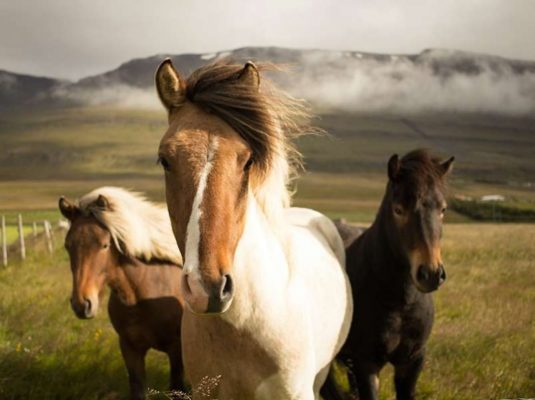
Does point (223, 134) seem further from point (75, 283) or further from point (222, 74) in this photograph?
point (75, 283)

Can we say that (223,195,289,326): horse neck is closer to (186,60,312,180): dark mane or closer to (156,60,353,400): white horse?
(156,60,353,400): white horse

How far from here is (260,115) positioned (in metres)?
2.74

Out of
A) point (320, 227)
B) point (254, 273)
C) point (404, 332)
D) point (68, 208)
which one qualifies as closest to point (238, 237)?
point (254, 273)

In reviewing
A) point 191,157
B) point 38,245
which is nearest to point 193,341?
point 191,157

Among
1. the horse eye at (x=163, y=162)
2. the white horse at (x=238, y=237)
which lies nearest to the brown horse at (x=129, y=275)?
the white horse at (x=238, y=237)

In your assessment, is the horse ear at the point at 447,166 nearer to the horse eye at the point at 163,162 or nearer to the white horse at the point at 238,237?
the white horse at the point at 238,237

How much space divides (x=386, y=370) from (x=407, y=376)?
1606mm

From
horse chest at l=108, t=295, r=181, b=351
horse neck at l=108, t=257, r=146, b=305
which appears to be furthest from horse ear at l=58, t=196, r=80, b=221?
horse chest at l=108, t=295, r=181, b=351

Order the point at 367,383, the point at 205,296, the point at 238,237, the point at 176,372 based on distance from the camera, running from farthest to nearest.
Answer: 1. the point at 176,372
2. the point at 367,383
3. the point at 238,237
4. the point at 205,296

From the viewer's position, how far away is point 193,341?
3078mm

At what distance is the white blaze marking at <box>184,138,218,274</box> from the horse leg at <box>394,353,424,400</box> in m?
2.57

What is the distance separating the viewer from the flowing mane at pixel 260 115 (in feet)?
8.89

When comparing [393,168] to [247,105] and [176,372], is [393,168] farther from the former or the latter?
[176,372]

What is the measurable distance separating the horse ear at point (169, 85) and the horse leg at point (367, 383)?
2495 mm
